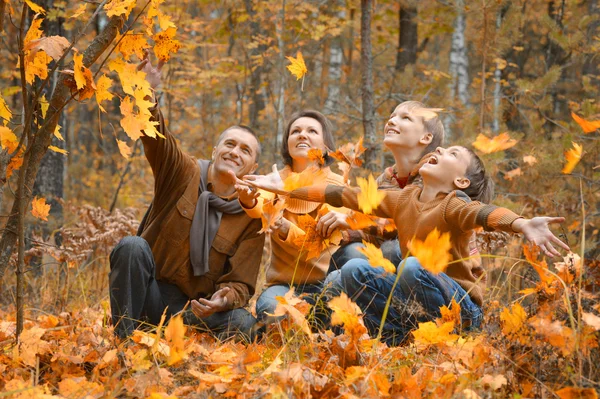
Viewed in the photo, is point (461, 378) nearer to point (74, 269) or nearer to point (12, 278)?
point (74, 269)

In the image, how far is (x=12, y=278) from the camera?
5668 millimetres

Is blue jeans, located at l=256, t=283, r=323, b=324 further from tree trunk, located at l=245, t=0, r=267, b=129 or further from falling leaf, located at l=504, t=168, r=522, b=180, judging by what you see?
tree trunk, located at l=245, t=0, r=267, b=129

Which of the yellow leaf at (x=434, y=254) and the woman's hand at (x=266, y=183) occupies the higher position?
the woman's hand at (x=266, y=183)

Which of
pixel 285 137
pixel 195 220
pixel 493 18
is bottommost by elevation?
pixel 195 220

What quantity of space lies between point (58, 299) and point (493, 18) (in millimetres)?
4369

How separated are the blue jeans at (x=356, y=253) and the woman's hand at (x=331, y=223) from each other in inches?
11.2

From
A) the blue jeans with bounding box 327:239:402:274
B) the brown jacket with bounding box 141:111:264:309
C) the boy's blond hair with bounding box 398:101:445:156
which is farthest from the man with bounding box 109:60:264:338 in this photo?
the boy's blond hair with bounding box 398:101:445:156

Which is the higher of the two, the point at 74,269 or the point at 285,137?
the point at 285,137

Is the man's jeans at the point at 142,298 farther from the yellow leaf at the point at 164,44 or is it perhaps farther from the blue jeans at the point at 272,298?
the yellow leaf at the point at 164,44

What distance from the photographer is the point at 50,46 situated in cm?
207

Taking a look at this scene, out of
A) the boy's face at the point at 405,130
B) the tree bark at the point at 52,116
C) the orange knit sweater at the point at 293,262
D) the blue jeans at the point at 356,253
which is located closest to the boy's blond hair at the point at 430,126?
the boy's face at the point at 405,130

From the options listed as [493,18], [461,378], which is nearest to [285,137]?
[461,378]

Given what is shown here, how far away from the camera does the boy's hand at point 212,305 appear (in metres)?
3.12

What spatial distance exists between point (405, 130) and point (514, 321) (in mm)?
1375
